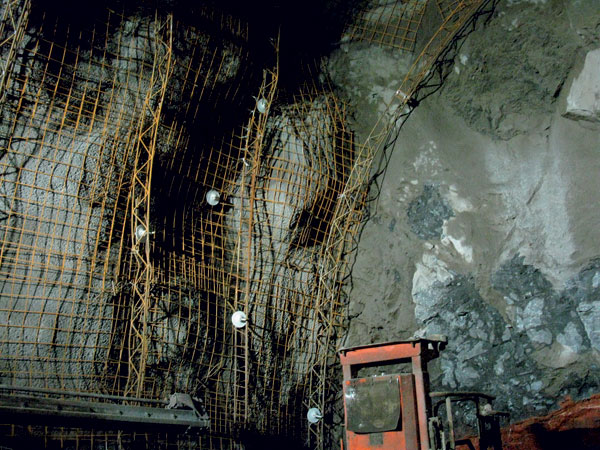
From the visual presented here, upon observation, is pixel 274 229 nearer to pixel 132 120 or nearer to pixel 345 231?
pixel 345 231

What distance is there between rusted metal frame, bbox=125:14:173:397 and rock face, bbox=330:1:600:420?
2830 millimetres

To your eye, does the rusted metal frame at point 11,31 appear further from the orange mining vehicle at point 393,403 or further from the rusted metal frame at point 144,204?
the orange mining vehicle at point 393,403

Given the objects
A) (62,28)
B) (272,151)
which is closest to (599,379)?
(272,151)

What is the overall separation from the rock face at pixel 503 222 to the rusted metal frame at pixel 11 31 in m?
4.86

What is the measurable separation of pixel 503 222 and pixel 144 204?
459cm

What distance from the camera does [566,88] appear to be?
8.28m

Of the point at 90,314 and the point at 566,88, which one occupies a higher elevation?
the point at 566,88

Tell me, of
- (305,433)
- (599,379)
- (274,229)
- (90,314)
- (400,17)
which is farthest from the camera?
(400,17)

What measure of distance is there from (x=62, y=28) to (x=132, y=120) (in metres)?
1.33

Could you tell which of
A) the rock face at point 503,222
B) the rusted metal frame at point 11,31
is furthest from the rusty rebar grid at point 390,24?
the rusted metal frame at point 11,31

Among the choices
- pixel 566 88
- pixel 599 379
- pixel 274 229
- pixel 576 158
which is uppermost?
pixel 566 88

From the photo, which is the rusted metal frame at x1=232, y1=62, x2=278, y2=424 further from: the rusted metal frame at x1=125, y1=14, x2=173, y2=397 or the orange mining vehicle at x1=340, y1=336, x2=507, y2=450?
the orange mining vehicle at x1=340, y1=336, x2=507, y2=450

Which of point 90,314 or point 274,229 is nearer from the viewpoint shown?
point 90,314

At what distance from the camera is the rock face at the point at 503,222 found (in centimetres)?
730
